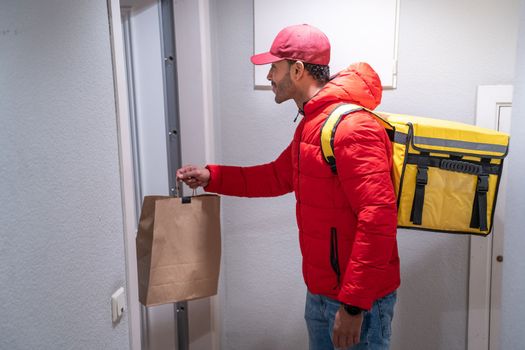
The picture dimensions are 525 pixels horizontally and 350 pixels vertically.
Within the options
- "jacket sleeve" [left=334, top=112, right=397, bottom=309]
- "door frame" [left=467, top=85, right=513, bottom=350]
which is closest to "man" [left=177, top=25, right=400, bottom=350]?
"jacket sleeve" [left=334, top=112, right=397, bottom=309]

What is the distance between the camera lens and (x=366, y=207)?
1228 millimetres

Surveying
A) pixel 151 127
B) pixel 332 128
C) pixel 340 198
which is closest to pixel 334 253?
pixel 340 198

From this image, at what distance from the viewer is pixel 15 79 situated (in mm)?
712

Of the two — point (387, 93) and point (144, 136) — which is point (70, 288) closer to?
point (144, 136)

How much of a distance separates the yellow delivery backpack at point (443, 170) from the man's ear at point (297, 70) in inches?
9.1

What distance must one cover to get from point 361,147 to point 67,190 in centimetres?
83

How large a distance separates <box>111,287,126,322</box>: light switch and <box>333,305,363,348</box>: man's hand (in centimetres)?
66

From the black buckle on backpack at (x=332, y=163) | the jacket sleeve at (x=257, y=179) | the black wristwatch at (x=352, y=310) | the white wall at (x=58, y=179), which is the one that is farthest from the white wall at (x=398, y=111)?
the white wall at (x=58, y=179)

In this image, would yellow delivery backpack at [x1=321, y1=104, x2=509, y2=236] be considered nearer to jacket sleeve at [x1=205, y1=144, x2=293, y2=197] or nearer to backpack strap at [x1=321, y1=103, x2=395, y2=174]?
backpack strap at [x1=321, y1=103, x2=395, y2=174]

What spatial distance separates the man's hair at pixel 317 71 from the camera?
150 centimetres

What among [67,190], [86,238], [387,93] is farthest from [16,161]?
[387,93]

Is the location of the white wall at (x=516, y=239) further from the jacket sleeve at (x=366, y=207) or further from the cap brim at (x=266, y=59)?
the cap brim at (x=266, y=59)

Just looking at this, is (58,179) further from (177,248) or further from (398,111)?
(398,111)

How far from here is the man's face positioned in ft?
4.98
